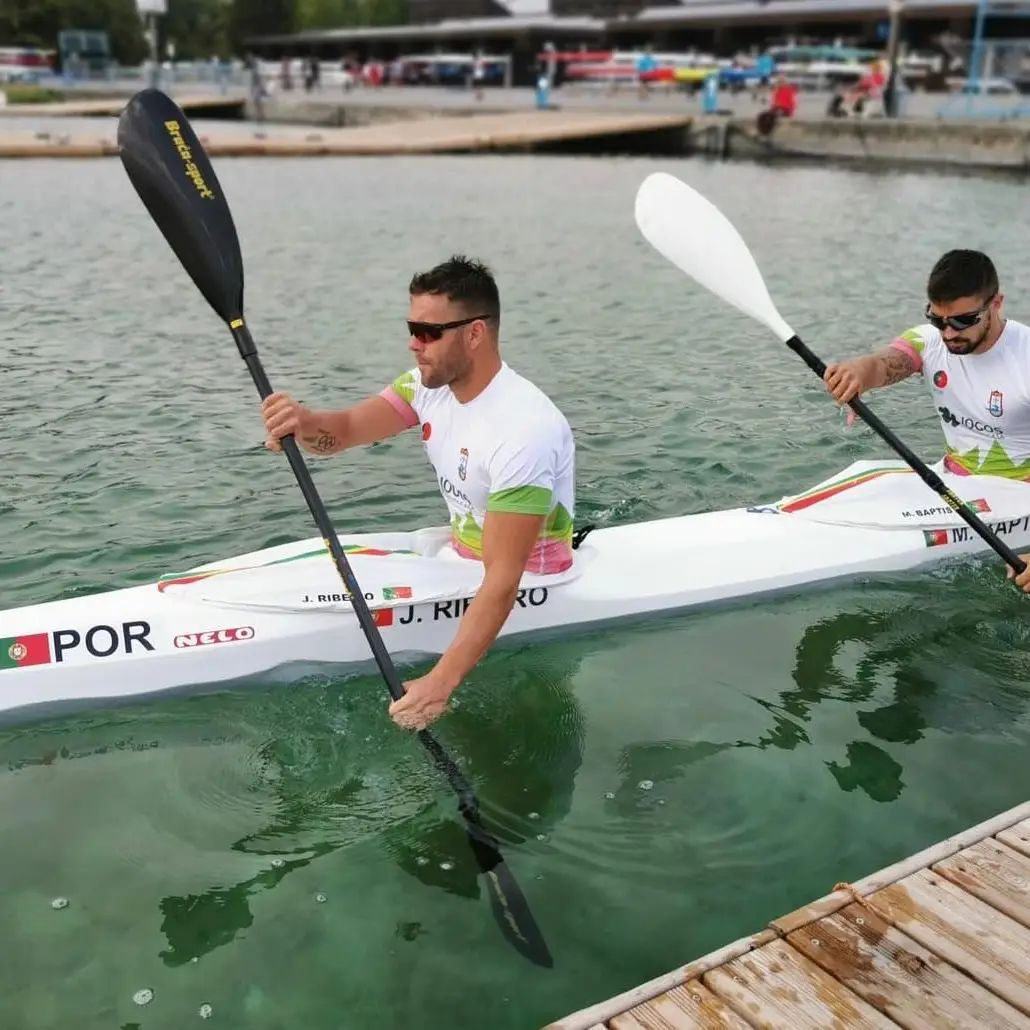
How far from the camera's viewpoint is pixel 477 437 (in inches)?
160

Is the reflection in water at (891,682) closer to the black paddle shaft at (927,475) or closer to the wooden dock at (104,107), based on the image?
the black paddle shaft at (927,475)

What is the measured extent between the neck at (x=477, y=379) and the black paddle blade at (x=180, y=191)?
3.91 feet

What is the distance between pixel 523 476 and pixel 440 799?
1325 mm

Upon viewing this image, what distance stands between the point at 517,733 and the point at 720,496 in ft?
10.3

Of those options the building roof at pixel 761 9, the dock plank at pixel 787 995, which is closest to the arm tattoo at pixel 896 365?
the dock plank at pixel 787 995

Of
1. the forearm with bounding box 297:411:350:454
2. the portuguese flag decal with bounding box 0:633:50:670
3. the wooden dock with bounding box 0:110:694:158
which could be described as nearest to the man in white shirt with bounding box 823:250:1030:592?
the forearm with bounding box 297:411:350:454

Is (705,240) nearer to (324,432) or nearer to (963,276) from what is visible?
(963,276)

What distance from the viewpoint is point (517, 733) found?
15.1 ft

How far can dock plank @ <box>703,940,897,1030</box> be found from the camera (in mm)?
2721

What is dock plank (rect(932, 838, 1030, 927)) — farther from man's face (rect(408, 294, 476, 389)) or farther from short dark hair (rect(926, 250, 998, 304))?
short dark hair (rect(926, 250, 998, 304))

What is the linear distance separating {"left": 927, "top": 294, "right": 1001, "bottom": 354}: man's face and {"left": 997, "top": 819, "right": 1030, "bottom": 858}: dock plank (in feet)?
8.26

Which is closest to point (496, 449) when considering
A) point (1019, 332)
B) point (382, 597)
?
point (382, 597)

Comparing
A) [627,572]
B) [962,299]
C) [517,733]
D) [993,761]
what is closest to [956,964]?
[993,761]

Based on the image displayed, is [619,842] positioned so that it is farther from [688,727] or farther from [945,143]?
[945,143]
